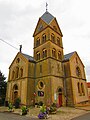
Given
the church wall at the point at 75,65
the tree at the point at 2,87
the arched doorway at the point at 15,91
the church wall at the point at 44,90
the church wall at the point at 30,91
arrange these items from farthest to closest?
the tree at the point at 2,87, the arched doorway at the point at 15,91, the church wall at the point at 75,65, the church wall at the point at 30,91, the church wall at the point at 44,90

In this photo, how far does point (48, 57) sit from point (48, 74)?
3.69 meters

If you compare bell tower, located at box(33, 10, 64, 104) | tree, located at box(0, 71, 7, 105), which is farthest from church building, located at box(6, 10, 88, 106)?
tree, located at box(0, 71, 7, 105)

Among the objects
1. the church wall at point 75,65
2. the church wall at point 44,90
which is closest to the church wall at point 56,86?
the church wall at point 44,90

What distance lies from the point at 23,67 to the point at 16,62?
4.30 m

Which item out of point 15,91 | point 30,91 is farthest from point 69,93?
point 15,91

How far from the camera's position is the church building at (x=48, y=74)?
2375 centimetres

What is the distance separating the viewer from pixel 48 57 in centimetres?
2517

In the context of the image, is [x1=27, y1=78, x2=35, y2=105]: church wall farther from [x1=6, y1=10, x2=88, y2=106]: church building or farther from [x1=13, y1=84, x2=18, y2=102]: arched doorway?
[x1=13, y1=84, x2=18, y2=102]: arched doorway

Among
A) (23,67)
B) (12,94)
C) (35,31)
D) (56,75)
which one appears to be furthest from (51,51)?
(12,94)

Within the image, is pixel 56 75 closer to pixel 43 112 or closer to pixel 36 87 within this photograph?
pixel 36 87

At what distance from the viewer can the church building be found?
23750 mm

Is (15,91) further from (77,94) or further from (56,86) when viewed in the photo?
(77,94)

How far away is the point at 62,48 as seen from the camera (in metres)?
30.3

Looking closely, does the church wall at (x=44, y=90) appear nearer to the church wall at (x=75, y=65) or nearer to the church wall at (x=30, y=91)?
the church wall at (x=30, y=91)
